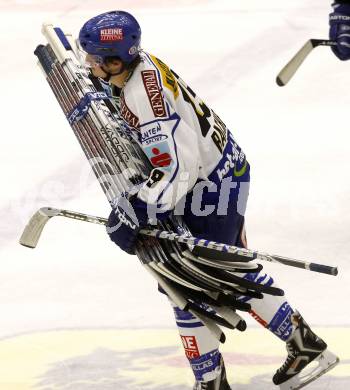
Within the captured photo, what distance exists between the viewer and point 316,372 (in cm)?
463

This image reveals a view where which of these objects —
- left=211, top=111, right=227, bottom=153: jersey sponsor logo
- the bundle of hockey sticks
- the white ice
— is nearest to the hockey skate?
the bundle of hockey sticks

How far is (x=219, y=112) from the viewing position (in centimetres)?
760

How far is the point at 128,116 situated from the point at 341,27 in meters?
1.03

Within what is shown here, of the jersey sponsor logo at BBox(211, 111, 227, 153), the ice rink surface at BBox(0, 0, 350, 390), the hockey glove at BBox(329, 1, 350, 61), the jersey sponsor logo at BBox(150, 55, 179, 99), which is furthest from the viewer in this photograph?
the ice rink surface at BBox(0, 0, 350, 390)

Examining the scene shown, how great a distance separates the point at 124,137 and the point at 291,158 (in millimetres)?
2524

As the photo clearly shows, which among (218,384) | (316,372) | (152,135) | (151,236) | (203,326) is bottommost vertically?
(316,372)

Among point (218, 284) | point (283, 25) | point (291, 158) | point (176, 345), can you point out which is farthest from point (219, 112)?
point (218, 284)

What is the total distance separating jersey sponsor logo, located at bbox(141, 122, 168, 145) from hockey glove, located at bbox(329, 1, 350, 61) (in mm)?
1010

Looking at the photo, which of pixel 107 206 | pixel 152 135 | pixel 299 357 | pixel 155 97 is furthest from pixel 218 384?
pixel 107 206

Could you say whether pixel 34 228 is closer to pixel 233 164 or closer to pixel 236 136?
pixel 233 164

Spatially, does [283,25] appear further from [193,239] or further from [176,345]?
[193,239]

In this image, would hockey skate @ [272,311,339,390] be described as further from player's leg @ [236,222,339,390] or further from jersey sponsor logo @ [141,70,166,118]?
jersey sponsor logo @ [141,70,166,118]

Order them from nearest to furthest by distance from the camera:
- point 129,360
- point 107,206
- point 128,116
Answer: point 128,116 → point 129,360 → point 107,206

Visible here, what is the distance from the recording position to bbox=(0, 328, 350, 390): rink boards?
4.74 meters
